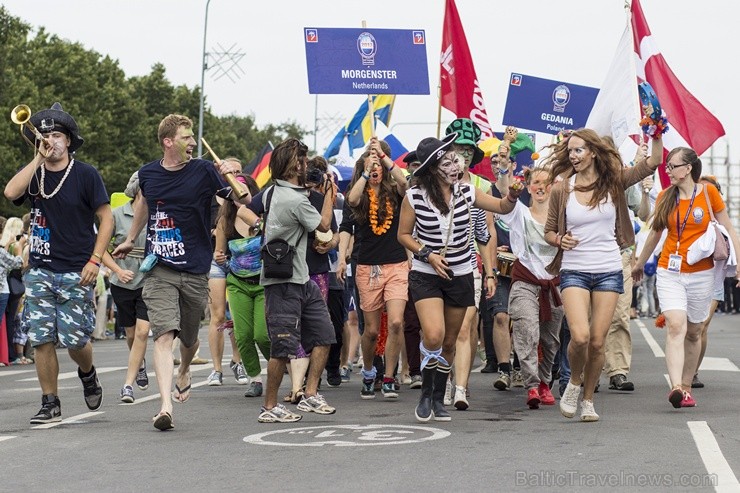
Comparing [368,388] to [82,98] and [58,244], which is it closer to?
[58,244]

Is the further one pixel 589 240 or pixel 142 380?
pixel 142 380

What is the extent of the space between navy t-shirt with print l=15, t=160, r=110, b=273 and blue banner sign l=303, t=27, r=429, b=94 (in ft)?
13.9

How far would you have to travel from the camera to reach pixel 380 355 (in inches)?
511

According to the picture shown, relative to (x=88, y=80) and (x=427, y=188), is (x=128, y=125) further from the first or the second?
(x=427, y=188)

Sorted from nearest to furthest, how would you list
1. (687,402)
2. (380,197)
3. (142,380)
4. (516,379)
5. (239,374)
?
1. (687,402)
2. (380,197)
3. (142,380)
4. (516,379)
5. (239,374)

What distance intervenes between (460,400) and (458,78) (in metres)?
6.67

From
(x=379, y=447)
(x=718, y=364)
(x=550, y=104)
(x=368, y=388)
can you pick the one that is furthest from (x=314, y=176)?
(x=550, y=104)

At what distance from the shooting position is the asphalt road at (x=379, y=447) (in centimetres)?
718

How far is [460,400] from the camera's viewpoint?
34.8 ft

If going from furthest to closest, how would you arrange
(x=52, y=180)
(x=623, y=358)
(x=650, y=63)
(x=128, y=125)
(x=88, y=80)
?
(x=128, y=125) → (x=88, y=80) → (x=650, y=63) → (x=623, y=358) → (x=52, y=180)

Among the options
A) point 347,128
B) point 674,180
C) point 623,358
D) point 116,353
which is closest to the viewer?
point 674,180

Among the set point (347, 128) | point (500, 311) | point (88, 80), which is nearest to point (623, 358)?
point (500, 311)

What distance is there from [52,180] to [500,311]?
514 cm

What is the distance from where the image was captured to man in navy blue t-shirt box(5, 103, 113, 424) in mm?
9812
